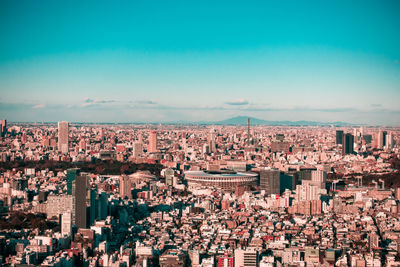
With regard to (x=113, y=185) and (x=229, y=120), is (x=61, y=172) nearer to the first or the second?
(x=113, y=185)

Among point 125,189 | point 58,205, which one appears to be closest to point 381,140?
point 125,189

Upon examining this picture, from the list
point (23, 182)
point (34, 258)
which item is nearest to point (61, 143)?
point (23, 182)

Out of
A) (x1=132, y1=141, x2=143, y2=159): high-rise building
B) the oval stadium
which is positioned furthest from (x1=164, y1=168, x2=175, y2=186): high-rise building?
(x1=132, y1=141, x2=143, y2=159): high-rise building

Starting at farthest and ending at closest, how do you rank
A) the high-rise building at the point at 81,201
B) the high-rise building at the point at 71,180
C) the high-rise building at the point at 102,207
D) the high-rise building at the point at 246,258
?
the high-rise building at the point at 71,180, the high-rise building at the point at 102,207, the high-rise building at the point at 81,201, the high-rise building at the point at 246,258

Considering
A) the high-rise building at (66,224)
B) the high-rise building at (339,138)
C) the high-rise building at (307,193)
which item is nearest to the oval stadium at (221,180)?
the high-rise building at (307,193)

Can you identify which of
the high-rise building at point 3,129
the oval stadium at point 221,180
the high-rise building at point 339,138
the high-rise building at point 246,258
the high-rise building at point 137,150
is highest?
the high-rise building at point 3,129

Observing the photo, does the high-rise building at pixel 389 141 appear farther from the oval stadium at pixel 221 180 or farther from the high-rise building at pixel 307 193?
the high-rise building at pixel 307 193

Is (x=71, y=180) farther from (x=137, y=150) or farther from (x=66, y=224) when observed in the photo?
(x=137, y=150)
